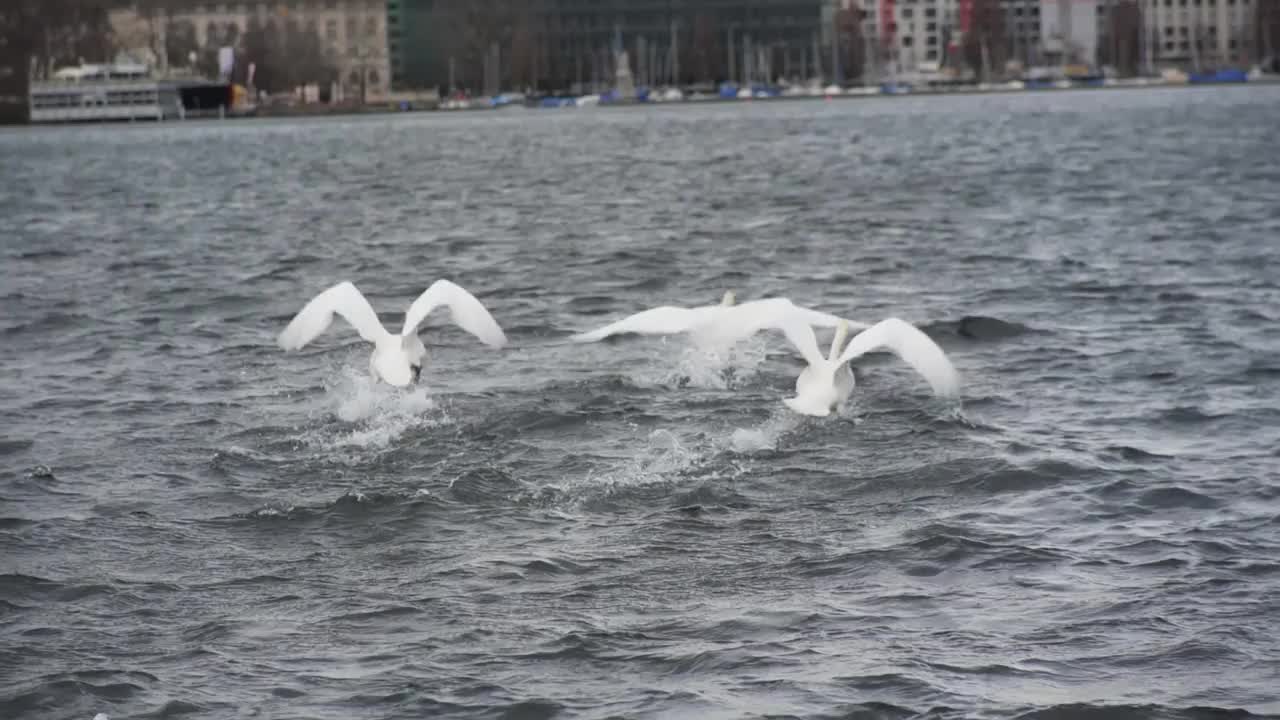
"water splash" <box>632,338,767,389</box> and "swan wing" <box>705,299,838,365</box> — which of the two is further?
"water splash" <box>632,338,767,389</box>

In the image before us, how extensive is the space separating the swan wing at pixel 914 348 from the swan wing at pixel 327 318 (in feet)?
14.3

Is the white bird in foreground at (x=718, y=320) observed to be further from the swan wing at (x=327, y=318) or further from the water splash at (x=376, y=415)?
the swan wing at (x=327, y=318)

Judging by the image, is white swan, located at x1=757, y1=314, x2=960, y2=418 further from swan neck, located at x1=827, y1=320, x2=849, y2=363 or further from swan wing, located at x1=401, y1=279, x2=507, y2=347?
swan wing, located at x1=401, y1=279, x2=507, y2=347

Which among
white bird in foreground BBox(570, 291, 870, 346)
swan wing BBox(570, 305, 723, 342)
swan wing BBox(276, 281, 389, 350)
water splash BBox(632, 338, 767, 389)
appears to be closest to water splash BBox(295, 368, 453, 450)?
swan wing BBox(276, 281, 389, 350)

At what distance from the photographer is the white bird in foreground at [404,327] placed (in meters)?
16.6

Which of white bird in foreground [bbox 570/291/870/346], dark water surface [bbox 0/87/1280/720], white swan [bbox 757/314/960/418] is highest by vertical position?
white bird in foreground [bbox 570/291/870/346]

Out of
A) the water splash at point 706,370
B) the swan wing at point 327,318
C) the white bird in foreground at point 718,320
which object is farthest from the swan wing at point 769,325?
the swan wing at point 327,318

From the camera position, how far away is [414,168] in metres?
73.2

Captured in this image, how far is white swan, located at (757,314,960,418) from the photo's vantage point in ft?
50.3

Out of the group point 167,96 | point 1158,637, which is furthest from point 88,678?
point 167,96

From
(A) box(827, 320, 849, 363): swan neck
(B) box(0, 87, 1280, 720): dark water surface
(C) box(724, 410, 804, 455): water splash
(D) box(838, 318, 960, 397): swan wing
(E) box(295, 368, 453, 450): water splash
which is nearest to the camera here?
(B) box(0, 87, 1280, 720): dark water surface


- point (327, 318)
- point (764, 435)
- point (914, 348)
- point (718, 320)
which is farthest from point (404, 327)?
point (914, 348)

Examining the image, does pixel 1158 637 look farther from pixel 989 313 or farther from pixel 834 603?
pixel 989 313

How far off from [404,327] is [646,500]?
137 inches
